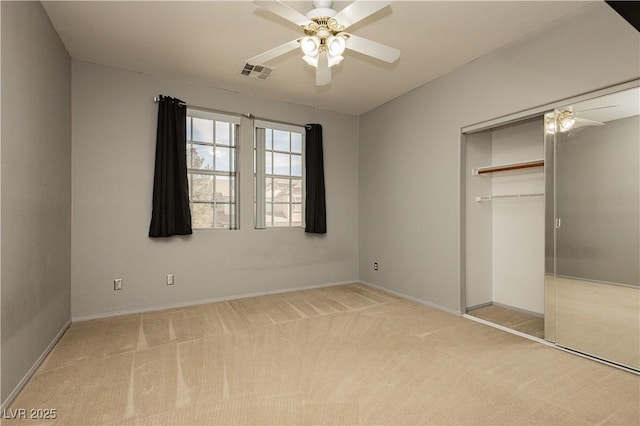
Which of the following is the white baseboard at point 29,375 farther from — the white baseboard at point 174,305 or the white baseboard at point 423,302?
A: the white baseboard at point 423,302

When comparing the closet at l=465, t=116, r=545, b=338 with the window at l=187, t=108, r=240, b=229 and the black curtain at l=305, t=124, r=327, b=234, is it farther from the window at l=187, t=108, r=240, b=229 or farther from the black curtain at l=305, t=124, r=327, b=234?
the window at l=187, t=108, r=240, b=229

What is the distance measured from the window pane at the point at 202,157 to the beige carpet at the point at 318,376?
1982 mm

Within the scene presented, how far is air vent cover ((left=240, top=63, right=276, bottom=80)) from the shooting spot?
3585 mm

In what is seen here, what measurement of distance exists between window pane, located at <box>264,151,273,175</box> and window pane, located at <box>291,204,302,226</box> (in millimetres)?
645

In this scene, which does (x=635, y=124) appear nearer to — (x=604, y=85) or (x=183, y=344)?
(x=604, y=85)

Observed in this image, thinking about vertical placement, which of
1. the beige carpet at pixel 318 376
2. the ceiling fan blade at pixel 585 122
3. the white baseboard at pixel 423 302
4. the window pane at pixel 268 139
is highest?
the window pane at pixel 268 139

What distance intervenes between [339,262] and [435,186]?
6.74ft

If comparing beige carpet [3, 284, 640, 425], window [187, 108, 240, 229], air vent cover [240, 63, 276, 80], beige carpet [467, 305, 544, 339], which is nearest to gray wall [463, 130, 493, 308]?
beige carpet [467, 305, 544, 339]

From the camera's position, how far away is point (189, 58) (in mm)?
3439

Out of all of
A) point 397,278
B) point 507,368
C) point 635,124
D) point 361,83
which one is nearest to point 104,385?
point 507,368

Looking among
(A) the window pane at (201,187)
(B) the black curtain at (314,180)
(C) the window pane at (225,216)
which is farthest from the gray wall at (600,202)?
(A) the window pane at (201,187)

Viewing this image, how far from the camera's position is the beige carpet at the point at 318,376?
6.13 feet

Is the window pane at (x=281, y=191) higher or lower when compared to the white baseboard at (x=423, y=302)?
higher

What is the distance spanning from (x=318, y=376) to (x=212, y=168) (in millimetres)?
3101
